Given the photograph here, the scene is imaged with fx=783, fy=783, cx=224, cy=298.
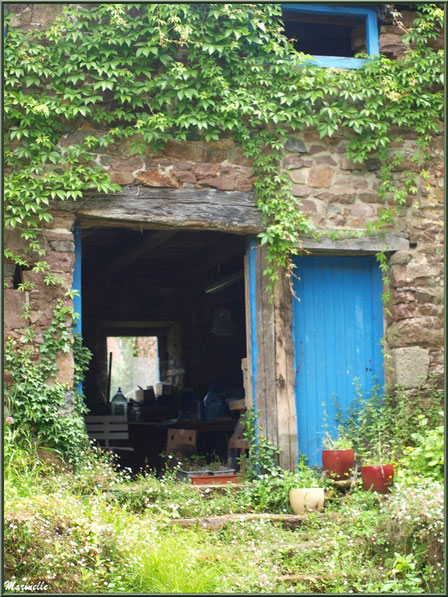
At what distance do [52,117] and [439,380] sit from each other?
4335 mm

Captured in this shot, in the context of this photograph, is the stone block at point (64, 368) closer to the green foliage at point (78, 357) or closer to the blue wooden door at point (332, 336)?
the green foliage at point (78, 357)

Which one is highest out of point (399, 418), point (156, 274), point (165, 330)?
point (156, 274)

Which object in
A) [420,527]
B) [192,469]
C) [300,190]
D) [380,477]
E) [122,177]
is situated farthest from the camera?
[192,469]

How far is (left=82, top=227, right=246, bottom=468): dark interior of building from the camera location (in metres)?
10.9

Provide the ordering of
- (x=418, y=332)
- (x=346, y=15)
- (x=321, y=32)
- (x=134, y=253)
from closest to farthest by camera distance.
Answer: (x=418, y=332) < (x=346, y=15) < (x=321, y=32) < (x=134, y=253)

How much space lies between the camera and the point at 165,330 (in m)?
12.8

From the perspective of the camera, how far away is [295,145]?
7.45 metres

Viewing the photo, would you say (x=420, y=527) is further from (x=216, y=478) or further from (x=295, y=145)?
(x=295, y=145)

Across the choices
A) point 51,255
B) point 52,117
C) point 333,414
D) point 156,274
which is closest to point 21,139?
point 52,117

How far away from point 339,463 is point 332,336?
4.27 ft

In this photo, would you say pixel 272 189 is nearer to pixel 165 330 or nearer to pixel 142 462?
pixel 142 462

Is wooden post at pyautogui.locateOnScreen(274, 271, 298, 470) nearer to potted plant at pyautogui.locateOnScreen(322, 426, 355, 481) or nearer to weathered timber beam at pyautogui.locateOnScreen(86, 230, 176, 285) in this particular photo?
potted plant at pyautogui.locateOnScreen(322, 426, 355, 481)

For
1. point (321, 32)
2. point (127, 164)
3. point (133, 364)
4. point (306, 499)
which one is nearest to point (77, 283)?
point (127, 164)

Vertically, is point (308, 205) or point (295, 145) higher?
point (295, 145)
